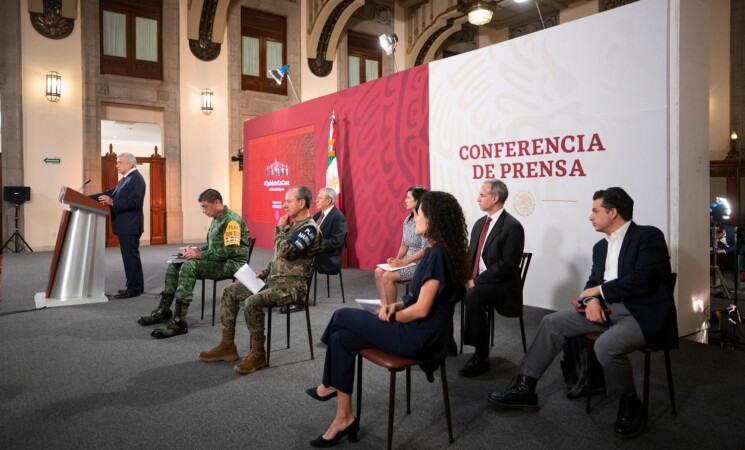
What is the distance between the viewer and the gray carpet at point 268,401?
2297mm

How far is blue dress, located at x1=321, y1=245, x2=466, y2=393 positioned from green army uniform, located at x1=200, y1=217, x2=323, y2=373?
3.29ft

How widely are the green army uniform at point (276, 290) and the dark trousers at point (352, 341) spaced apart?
1.00 meters

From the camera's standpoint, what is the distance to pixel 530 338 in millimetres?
3887

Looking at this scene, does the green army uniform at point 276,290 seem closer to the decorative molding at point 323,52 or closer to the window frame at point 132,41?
the window frame at point 132,41

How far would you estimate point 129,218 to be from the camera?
5.41m

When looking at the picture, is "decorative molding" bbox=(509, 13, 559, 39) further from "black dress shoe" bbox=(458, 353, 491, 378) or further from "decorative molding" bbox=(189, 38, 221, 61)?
"black dress shoe" bbox=(458, 353, 491, 378)

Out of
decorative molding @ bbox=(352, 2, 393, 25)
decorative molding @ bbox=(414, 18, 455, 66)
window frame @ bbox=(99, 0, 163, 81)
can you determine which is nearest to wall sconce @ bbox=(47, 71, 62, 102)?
window frame @ bbox=(99, 0, 163, 81)

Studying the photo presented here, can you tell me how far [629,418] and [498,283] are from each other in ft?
3.82

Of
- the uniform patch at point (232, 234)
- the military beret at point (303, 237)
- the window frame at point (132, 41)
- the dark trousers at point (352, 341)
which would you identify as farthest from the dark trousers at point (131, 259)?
the window frame at point (132, 41)

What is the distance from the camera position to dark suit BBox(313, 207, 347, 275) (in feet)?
16.4

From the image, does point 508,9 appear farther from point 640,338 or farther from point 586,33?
point 640,338

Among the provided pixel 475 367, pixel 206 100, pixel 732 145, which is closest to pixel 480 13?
pixel 732 145

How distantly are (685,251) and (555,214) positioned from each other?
1.07 meters

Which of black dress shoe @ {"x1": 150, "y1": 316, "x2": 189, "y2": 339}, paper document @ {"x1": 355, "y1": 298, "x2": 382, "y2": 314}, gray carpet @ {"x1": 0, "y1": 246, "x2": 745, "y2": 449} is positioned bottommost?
gray carpet @ {"x1": 0, "y1": 246, "x2": 745, "y2": 449}
